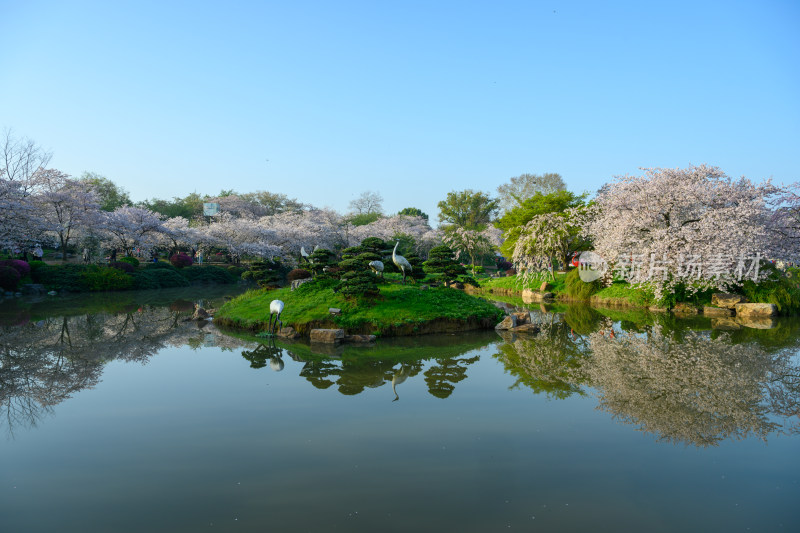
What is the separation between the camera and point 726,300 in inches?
863

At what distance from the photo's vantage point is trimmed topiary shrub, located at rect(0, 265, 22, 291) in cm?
2822

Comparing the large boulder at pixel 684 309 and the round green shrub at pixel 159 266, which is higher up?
the large boulder at pixel 684 309

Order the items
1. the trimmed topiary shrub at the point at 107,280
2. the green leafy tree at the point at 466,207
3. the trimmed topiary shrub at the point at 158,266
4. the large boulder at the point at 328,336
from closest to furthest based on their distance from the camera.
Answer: the large boulder at the point at 328,336, the trimmed topiary shrub at the point at 107,280, the trimmed topiary shrub at the point at 158,266, the green leafy tree at the point at 466,207

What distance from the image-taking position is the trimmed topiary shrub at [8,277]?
92.6 feet

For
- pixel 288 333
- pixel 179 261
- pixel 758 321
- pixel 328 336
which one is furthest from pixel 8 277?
pixel 758 321

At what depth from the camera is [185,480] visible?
5.99m

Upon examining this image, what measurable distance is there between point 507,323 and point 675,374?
6.79 metres

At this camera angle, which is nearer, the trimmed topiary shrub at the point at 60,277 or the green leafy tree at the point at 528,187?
the trimmed topiary shrub at the point at 60,277

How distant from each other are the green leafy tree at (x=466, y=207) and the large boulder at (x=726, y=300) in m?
39.1

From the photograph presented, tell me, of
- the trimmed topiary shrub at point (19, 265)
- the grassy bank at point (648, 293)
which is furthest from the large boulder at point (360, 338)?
the trimmed topiary shrub at point (19, 265)

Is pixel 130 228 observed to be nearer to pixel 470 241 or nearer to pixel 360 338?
pixel 470 241

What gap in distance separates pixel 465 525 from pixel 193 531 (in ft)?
9.19

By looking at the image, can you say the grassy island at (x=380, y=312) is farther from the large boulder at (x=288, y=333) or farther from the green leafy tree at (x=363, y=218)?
the green leafy tree at (x=363, y=218)

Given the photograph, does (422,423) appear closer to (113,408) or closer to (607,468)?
(607,468)
